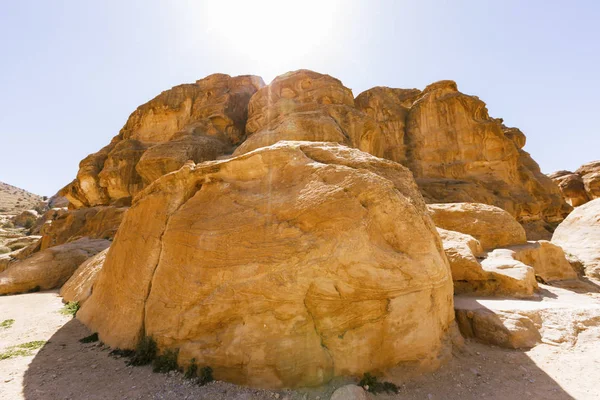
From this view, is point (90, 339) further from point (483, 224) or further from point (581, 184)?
point (581, 184)

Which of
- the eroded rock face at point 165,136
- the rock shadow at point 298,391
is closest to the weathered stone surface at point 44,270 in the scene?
the eroded rock face at point 165,136

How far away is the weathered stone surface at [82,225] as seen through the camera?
21.3 m

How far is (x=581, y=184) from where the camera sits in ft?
116

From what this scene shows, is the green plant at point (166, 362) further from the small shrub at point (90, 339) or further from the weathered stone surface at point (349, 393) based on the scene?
the weathered stone surface at point (349, 393)

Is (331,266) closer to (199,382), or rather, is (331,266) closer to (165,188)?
(199,382)

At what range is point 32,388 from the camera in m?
4.83

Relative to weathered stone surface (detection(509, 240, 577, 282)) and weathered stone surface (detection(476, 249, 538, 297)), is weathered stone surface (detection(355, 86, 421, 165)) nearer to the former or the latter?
weathered stone surface (detection(509, 240, 577, 282))

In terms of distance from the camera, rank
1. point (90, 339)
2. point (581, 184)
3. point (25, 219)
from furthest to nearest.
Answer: point (25, 219)
point (581, 184)
point (90, 339)

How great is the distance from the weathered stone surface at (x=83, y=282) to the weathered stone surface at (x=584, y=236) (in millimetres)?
18451

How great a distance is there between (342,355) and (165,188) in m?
5.63

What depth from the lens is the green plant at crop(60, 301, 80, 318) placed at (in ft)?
30.2

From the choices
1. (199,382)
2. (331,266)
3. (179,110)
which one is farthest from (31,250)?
(331,266)

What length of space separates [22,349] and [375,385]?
787 cm

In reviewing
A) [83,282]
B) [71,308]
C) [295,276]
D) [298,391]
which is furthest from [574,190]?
[71,308]
